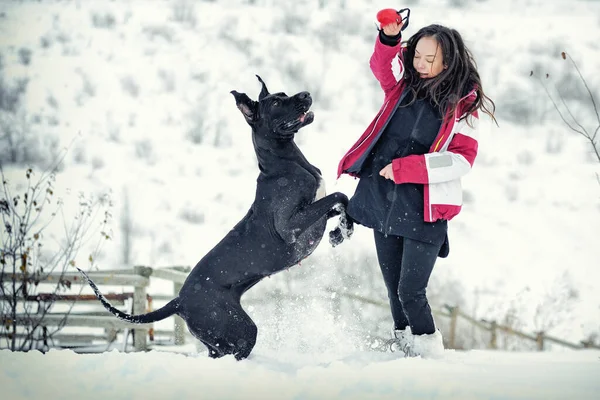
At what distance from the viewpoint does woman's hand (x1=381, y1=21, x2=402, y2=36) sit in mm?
2682

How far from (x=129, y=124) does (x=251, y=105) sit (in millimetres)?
10813

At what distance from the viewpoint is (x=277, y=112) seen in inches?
111

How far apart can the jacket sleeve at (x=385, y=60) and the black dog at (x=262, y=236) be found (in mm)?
337

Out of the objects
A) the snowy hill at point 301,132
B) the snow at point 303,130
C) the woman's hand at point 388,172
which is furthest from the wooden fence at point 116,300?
the woman's hand at point 388,172

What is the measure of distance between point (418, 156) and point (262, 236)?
30.2 inches

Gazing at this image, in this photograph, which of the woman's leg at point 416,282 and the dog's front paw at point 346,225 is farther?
the dog's front paw at point 346,225

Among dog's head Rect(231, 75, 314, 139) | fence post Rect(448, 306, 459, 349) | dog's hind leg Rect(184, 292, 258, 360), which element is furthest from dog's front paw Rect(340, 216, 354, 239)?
fence post Rect(448, 306, 459, 349)

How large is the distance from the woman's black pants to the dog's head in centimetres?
61

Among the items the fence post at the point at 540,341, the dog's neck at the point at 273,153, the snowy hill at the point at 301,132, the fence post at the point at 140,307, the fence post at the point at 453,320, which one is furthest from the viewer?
the snowy hill at the point at 301,132

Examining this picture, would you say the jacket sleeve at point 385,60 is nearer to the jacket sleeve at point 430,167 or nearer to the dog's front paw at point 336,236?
the jacket sleeve at point 430,167

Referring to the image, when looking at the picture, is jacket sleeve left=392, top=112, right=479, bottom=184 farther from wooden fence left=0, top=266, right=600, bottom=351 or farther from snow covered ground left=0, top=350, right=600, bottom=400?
wooden fence left=0, top=266, right=600, bottom=351

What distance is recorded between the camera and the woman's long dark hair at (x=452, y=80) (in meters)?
2.73

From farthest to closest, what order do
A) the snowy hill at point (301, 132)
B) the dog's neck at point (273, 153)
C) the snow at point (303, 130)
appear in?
1. the snowy hill at point (301, 132)
2. the snow at point (303, 130)
3. the dog's neck at point (273, 153)

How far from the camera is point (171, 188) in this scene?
38.6ft
